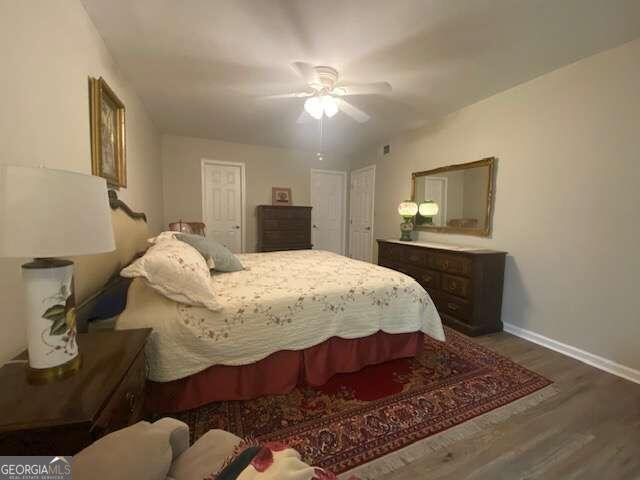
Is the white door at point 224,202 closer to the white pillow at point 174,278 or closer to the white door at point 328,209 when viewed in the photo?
the white door at point 328,209

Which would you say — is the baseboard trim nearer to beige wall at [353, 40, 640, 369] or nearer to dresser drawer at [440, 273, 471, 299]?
beige wall at [353, 40, 640, 369]

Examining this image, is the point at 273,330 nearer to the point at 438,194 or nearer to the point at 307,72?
the point at 307,72

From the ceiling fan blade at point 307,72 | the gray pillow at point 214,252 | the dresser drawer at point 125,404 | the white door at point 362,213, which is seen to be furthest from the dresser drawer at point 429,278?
the dresser drawer at point 125,404

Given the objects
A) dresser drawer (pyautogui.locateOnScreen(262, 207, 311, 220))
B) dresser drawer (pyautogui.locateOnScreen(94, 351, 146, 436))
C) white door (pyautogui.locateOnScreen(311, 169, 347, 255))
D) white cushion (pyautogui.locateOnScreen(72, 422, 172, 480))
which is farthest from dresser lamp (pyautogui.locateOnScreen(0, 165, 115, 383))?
white door (pyautogui.locateOnScreen(311, 169, 347, 255))

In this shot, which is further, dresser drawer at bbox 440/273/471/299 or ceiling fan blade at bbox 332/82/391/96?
dresser drawer at bbox 440/273/471/299

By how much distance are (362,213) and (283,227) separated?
5.03 ft

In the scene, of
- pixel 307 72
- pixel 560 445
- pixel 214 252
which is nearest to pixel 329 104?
pixel 307 72

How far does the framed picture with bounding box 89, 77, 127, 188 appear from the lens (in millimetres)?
1755

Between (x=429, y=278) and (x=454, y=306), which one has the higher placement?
(x=429, y=278)

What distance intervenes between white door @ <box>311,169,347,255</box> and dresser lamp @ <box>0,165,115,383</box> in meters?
4.62

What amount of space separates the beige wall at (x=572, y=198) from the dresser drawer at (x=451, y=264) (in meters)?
0.48

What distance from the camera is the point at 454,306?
9.26 ft

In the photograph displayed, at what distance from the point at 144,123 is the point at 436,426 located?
394cm

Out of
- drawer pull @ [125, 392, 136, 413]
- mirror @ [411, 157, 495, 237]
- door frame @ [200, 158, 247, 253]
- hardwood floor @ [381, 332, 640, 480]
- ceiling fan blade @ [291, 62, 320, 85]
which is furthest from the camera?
door frame @ [200, 158, 247, 253]
